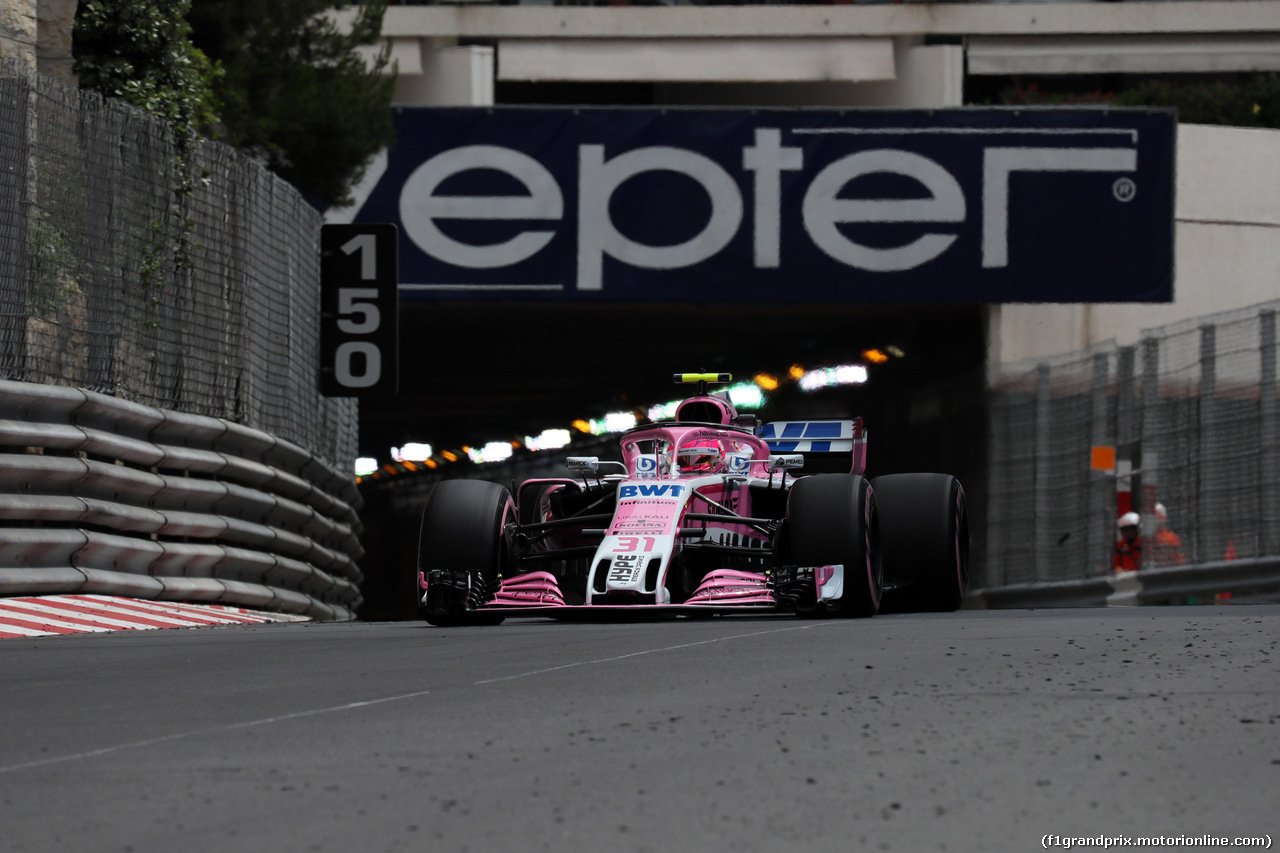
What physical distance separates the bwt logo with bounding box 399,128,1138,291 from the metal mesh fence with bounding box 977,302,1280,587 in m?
1.95

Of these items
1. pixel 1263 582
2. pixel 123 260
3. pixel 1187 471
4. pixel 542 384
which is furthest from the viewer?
pixel 542 384

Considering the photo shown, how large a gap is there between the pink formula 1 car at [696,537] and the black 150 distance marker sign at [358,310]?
3292mm

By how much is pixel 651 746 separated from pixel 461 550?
6.98 m

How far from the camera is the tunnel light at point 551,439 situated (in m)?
35.2

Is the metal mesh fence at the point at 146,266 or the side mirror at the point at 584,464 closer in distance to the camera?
the metal mesh fence at the point at 146,266

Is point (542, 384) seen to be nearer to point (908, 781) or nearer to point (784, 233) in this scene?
point (784, 233)

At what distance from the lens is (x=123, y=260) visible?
12641 millimetres

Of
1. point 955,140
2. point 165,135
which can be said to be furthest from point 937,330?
point 165,135

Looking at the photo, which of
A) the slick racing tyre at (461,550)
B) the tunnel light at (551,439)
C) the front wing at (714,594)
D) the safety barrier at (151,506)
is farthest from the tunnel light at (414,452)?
the front wing at (714,594)

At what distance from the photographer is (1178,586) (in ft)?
51.1

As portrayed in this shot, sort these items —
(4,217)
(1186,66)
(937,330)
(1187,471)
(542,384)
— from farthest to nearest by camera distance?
1. (1186,66)
2. (542,384)
3. (937,330)
4. (1187,471)
5. (4,217)

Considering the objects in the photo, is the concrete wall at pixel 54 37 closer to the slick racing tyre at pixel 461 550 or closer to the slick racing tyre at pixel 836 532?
the slick racing tyre at pixel 461 550

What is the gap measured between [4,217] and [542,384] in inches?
840

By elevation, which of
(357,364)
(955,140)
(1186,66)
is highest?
(1186,66)
